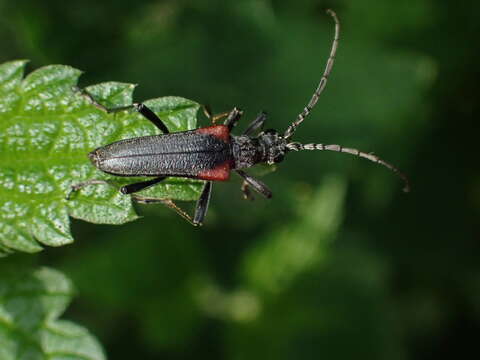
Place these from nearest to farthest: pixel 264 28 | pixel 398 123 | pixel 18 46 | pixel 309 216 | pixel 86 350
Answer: pixel 86 350, pixel 18 46, pixel 309 216, pixel 264 28, pixel 398 123

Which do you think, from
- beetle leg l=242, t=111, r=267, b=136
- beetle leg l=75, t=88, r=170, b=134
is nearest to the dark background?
beetle leg l=242, t=111, r=267, b=136

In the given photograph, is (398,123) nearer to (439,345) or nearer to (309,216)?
(309,216)

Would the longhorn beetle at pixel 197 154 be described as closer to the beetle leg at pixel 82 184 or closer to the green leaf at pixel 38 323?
the beetle leg at pixel 82 184

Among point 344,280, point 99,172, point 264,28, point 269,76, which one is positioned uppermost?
point 264,28

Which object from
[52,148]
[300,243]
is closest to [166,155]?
[52,148]

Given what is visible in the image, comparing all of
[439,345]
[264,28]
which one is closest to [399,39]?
[264,28]

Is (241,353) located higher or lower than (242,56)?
lower

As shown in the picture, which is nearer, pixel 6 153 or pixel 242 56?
pixel 6 153

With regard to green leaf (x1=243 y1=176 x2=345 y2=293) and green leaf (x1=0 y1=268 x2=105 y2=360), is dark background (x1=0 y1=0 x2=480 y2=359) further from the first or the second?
green leaf (x1=0 y1=268 x2=105 y2=360)
